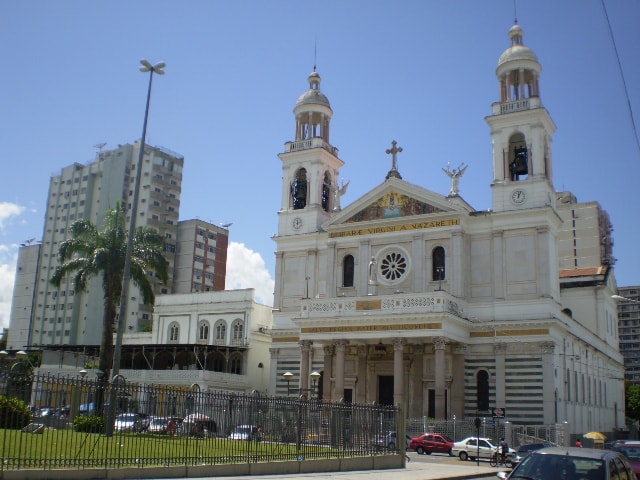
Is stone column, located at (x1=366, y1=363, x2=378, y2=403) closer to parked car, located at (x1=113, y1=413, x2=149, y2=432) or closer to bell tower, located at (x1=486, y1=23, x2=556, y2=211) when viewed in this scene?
bell tower, located at (x1=486, y1=23, x2=556, y2=211)

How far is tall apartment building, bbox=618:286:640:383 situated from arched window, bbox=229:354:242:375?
372 feet

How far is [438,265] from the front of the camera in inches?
1821

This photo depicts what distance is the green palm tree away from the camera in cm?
3709

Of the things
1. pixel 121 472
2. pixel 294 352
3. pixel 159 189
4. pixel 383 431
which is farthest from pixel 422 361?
pixel 159 189

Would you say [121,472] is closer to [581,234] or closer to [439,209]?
[439,209]

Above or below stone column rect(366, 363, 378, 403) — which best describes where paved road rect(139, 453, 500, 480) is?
below

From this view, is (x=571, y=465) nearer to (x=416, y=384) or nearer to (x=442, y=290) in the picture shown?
(x=442, y=290)

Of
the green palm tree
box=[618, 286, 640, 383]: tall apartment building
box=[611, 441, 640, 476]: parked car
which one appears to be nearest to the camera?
box=[611, 441, 640, 476]: parked car

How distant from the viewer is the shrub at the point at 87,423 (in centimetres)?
1900

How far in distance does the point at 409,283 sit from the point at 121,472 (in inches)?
1237

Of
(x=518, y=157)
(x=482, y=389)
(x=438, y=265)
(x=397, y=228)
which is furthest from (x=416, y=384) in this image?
(x=518, y=157)

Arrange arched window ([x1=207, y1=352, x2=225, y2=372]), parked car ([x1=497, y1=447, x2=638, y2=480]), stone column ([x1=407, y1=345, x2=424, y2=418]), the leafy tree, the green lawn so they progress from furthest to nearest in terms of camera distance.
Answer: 1. the leafy tree
2. arched window ([x1=207, y1=352, x2=225, y2=372])
3. stone column ([x1=407, y1=345, x2=424, y2=418])
4. the green lawn
5. parked car ([x1=497, y1=447, x2=638, y2=480])

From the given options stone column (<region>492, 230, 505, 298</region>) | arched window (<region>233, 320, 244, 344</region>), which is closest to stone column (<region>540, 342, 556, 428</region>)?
stone column (<region>492, 230, 505, 298</region>)

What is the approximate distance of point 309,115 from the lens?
2146 inches
